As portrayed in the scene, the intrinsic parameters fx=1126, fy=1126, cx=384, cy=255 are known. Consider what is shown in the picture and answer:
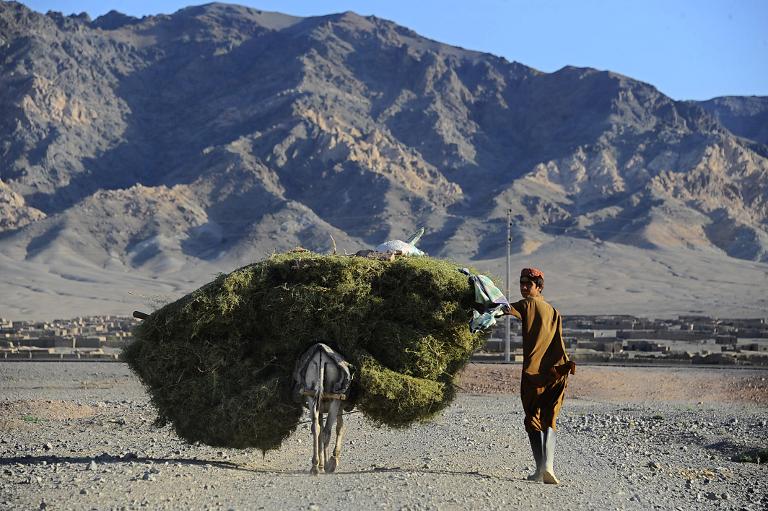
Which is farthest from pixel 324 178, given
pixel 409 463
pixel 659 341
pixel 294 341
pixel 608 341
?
pixel 294 341

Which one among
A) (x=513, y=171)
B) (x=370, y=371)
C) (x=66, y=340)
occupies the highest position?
(x=513, y=171)

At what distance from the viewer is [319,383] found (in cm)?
1271

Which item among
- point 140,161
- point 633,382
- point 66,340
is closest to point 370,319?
point 633,382

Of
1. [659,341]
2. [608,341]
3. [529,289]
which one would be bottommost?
[659,341]

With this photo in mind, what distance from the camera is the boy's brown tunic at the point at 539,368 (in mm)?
12586

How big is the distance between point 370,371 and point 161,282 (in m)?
104

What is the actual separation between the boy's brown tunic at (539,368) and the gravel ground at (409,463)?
0.79m

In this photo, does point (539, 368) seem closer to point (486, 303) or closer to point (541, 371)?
point (541, 371)

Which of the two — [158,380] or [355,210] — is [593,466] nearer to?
[158,380]

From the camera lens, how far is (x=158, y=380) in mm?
13312

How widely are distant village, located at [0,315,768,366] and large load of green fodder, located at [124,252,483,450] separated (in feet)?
61.2

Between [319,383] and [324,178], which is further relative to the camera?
[324,178]

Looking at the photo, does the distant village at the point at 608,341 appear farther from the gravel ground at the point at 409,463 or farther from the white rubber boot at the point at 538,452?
the white rubber boot at the point at 538,452

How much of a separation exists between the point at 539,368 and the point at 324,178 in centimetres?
14516
